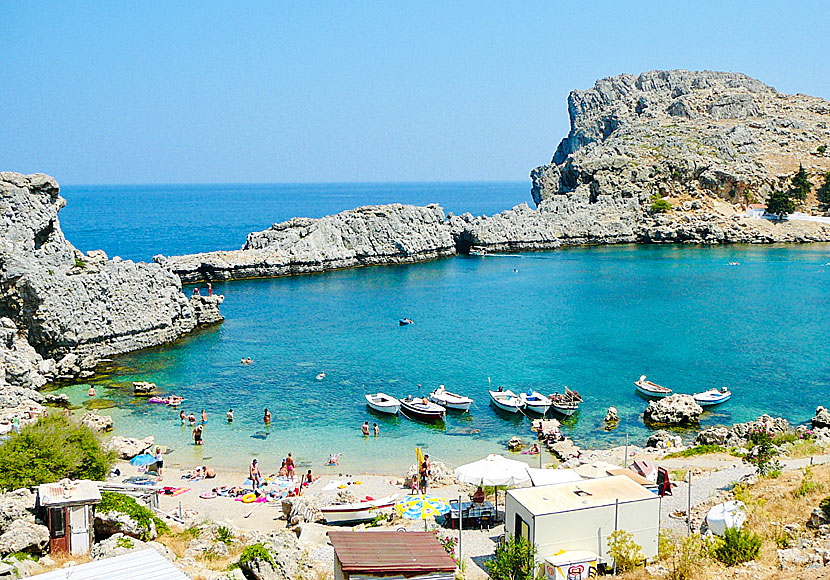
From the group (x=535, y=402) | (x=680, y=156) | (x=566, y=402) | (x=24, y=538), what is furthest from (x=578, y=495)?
(x=680, y=156)

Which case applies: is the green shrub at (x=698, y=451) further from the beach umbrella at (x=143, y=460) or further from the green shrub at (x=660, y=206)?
the green shrub at (x=660, y=206)

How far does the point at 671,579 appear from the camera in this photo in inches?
603

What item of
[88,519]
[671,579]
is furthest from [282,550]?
[671,579]

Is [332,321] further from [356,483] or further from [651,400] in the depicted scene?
[356,483]

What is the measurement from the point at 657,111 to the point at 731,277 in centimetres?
8889

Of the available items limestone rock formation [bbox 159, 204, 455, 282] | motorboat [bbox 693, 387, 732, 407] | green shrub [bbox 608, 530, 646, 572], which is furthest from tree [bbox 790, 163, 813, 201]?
green shrub [bbox 608, 530, 646, 572]

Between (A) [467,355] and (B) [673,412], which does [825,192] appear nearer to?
(A) [467,355]

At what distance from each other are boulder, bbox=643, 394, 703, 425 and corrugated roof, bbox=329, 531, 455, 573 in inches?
876

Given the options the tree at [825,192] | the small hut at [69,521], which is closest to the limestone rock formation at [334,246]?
the tree at [825,192]

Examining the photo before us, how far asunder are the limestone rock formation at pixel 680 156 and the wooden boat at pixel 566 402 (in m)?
80.2

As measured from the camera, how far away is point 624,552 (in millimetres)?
17281

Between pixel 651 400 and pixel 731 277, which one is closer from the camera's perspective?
pixel 651 400

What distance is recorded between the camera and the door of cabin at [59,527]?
1770cm

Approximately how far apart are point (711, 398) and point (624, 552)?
2268 cm
